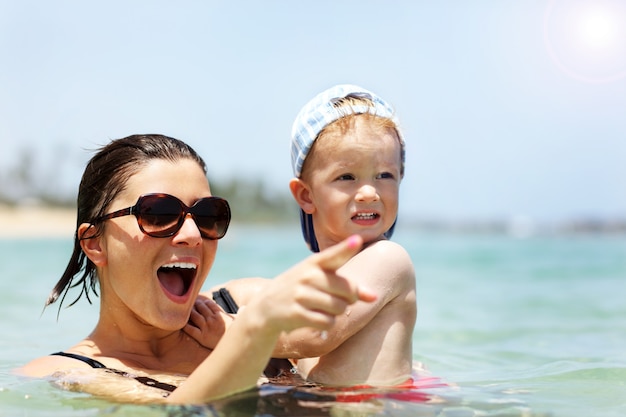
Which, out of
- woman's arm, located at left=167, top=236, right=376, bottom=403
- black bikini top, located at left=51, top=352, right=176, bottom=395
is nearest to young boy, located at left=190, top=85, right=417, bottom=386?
black bikini top, located at left=51, top=352, right=176, bottom=395

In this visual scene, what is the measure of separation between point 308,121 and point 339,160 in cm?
24

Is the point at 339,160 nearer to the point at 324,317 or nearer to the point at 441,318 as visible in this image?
the point at 324,317

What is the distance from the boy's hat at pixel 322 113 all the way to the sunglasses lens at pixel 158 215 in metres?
0.62

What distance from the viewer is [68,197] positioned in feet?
218

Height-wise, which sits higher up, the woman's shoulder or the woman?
the woman

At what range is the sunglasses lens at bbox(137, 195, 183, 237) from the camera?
307 cm

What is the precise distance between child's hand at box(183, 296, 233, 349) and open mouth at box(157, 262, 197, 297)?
259mm

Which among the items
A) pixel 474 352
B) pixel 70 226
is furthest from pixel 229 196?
pixel 474 352

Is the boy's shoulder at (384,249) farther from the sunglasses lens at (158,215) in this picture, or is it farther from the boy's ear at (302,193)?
the sunglasses lens at (158,215)

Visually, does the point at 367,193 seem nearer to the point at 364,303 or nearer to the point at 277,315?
the point at 364,303

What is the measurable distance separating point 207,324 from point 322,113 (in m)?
1.05

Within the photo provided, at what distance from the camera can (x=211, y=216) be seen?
323 centimetres

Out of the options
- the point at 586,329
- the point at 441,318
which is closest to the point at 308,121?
the point at 586,329

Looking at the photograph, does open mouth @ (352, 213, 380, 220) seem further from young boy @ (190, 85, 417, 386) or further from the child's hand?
the child's hand
